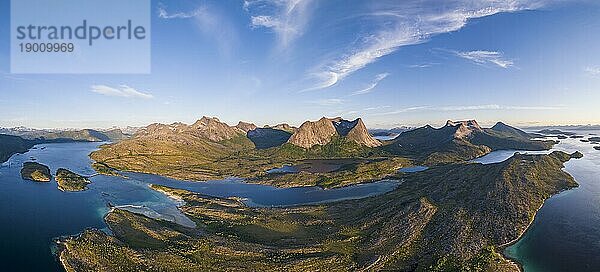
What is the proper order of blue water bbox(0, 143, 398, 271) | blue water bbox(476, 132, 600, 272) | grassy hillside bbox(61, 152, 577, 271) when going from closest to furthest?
grassy hillside bbox(61, 152, 577, 271)
blue water bbox(476, 132, 600, 272)
blue water bbox(0, 143, 398, 271)

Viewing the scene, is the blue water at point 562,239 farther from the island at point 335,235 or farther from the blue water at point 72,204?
the blue water at point 72,204

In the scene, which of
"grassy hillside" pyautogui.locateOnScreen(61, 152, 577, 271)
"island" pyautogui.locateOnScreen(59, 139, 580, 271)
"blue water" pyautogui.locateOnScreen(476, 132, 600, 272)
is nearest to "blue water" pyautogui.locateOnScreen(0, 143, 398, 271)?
"island" pyautogui.locateOnScreen(59, 139, 580, 271)

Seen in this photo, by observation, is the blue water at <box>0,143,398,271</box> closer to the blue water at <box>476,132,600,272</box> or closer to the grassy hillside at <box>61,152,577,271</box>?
the grassy hillside at <box>61,152,577,271</box>

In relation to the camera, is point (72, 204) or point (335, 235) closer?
point (335, 235)

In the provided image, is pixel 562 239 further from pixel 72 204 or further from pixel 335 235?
pixel 72 204

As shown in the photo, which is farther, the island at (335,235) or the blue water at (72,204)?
the blue water at (72,204)

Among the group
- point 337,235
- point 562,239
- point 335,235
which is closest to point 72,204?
point 335,235

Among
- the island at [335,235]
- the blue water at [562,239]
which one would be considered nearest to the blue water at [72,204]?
the island at [335,235]

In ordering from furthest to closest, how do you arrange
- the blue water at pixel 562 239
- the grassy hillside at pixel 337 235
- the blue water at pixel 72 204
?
the blue water at pixel 72 204
the blue water at pixel 562 239
the grassy hillside at pixel 337 235

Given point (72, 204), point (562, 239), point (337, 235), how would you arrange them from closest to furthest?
point (562, 239) → point (337, 235) → point (72, 204)

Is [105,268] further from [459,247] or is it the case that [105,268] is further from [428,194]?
[428,194]
